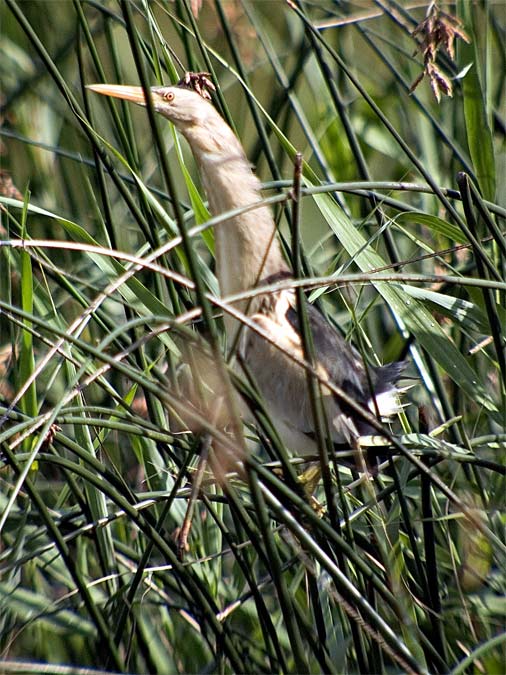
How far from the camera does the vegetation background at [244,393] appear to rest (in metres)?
1.09

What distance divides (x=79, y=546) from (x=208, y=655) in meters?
0.30

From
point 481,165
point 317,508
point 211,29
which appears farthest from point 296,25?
point 317,508

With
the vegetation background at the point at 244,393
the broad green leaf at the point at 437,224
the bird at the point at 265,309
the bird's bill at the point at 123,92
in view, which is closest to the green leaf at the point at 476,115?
the vegetation background at the point at 244,393

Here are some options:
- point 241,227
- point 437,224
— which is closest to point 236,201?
point 241,227

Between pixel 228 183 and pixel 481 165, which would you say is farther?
pixel 228 183

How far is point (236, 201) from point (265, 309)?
0.21 m

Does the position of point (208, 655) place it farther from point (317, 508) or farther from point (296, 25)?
point (296, 25)

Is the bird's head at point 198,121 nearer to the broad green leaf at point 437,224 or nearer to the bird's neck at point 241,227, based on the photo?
the bird's neck at point 241,227

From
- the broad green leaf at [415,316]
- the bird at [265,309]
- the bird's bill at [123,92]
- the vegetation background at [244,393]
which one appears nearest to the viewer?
the vegetation background at [244,393]

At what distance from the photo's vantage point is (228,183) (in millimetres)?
1755

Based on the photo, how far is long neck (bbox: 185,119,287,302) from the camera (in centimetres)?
174

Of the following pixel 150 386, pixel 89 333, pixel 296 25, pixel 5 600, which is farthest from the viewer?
pixel 296 25

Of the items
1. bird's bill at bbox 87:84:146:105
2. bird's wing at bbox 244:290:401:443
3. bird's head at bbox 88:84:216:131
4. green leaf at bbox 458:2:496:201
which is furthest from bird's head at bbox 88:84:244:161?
green leaf at bbox 458:2:496:201

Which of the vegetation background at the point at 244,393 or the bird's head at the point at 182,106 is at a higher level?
the bird's head at the point at 182,106
